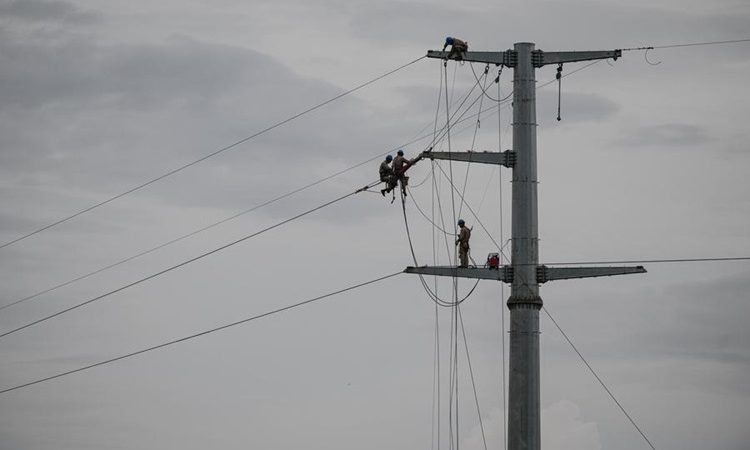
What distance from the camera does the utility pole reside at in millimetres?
34688

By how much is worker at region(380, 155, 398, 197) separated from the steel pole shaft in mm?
5576

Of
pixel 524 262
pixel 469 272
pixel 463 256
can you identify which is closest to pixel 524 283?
pixel 524 262

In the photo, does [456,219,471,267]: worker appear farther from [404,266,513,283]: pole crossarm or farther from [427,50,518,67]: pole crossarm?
[427,50,518,67]: pole crossarm

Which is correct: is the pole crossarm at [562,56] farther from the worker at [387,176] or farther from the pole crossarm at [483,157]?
the worker at [387,176]

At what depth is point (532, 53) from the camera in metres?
36.0

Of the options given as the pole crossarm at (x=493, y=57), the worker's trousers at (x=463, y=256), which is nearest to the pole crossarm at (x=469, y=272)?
the worker's trousers at (x=463, y=256)

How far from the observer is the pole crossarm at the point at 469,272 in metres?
35.5

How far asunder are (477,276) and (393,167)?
18.0 feet

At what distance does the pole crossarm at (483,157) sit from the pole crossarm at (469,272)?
281 centimetres

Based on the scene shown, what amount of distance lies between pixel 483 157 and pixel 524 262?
307cm

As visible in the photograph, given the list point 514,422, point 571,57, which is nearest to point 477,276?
point 514,422

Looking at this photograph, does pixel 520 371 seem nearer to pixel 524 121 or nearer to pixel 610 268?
pixel 610 268

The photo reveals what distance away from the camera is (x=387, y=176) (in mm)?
40281

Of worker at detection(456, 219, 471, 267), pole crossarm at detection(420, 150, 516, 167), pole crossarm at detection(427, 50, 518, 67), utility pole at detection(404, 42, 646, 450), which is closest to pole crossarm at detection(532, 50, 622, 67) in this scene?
utility pole at detection(404, 42, 646, 450)
